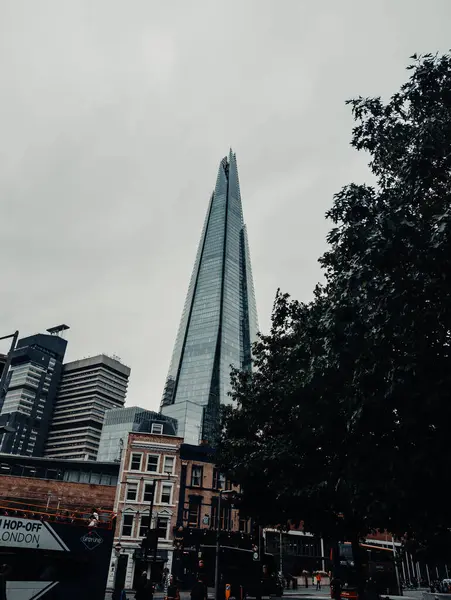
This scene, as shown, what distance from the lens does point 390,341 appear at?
1231cm

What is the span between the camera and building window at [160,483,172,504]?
4481cm

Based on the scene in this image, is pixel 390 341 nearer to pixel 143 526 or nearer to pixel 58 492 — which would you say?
pixel 143 526

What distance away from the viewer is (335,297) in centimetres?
1442

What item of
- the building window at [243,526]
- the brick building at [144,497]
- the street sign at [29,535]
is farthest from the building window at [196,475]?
the street sign at [29,535]

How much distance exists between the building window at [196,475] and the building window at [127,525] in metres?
7.29

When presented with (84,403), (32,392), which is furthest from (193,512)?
(32,392)

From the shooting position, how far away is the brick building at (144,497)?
4138 cm

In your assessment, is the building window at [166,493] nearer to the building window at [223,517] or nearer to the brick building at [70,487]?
the building window at [223,517]

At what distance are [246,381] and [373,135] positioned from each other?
15.2 meters

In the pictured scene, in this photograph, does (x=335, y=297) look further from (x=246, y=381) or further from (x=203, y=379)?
(x=203, y=379)

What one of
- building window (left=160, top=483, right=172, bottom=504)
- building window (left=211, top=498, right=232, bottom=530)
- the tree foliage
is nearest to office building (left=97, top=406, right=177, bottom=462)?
building window (left=211, top=498, right=232, bottom=530)

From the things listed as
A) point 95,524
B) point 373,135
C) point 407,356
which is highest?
point 373,135

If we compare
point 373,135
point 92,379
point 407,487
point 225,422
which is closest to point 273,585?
point 225,422

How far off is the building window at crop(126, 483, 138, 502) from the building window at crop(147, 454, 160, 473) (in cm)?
214
